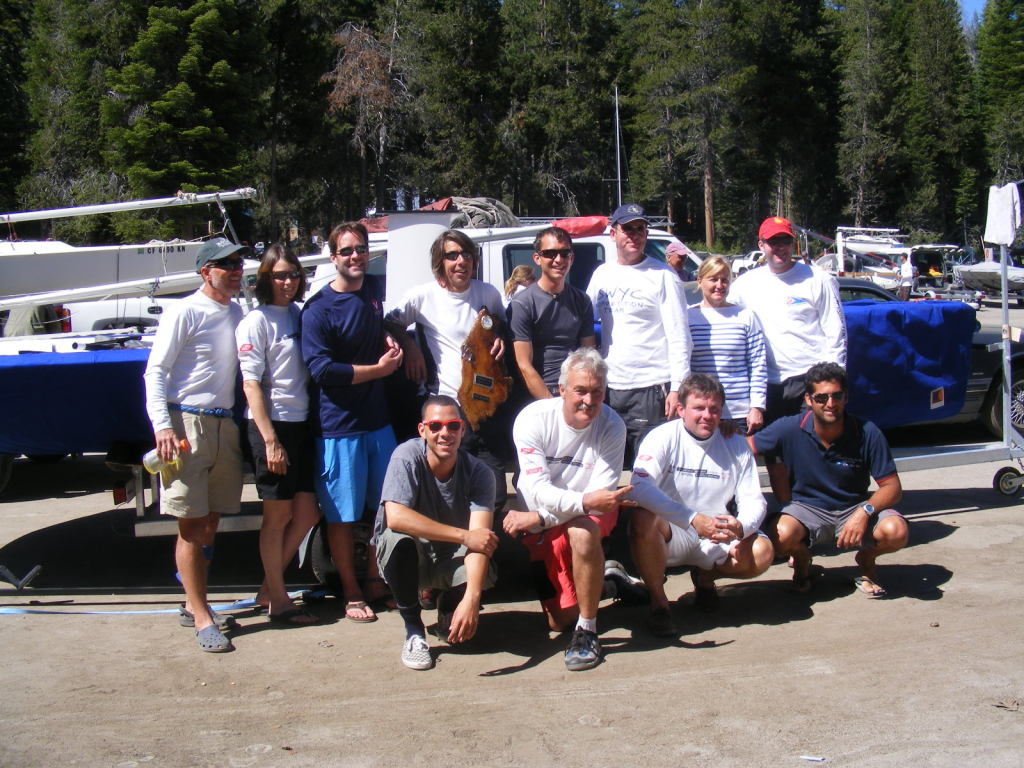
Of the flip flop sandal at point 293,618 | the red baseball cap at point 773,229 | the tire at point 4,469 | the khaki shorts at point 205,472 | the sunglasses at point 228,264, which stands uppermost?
the red baseball cap at point 773,229

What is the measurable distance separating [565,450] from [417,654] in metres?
1.18

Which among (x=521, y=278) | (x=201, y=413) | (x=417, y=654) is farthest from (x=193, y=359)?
(x=521, y=278)

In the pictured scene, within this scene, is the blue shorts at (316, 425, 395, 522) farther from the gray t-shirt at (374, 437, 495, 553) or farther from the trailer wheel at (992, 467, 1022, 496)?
the trailer wheel at (992, 467, 1022, 496)

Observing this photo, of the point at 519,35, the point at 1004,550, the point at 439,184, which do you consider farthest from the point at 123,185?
the point at 1004,550

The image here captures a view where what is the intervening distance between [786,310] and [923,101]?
197ft

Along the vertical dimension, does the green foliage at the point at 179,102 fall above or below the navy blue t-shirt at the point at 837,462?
above

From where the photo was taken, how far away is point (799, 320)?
5.77m

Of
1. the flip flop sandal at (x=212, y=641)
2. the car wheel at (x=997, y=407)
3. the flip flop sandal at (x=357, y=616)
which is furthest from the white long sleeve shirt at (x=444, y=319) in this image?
the car wheel at (x=997, y=407)

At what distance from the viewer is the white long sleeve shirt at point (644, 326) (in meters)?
5.18

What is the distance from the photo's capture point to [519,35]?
45.9 metres

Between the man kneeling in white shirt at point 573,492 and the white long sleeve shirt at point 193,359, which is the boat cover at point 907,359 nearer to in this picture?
the man kneeling in white shirt at point 573,492

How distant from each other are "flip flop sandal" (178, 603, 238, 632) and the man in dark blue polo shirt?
2862 millimetres

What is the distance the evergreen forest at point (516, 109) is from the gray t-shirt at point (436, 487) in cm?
2264

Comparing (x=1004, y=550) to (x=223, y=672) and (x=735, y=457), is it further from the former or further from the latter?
(x=223, y=672)
